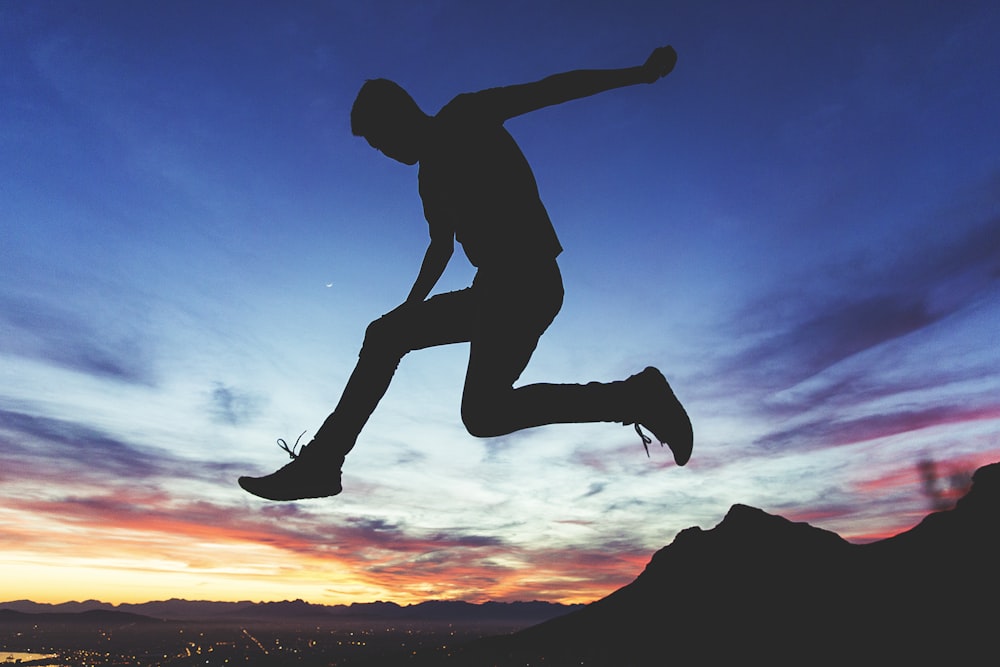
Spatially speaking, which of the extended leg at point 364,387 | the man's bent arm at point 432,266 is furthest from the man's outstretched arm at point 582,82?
the extended leg at point 364,387

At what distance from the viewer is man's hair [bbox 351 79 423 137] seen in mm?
3545

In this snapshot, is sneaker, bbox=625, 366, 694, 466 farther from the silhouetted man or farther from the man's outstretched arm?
the man's outstretched arm

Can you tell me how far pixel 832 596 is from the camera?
13.6 meters

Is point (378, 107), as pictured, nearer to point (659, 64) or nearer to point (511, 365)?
point (659, 64)

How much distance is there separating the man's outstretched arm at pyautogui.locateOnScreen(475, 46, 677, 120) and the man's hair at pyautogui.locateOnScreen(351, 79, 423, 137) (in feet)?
2.26

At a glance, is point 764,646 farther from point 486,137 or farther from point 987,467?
point 486,137

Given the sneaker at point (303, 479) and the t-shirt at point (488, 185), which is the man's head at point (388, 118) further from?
the sneaker at point (303, 479)

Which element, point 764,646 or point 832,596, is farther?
point 832,596

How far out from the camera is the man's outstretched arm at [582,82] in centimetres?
306

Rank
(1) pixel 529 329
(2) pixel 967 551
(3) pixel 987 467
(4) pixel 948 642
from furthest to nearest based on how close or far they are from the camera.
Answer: (3) pixel 987 467, (2) pixel 967 551, (4) pixel 948 642, (1) pixel 529 329

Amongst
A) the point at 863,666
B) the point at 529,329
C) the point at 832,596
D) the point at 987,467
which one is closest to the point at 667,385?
the point at 529,329

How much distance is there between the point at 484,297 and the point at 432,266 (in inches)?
31.2

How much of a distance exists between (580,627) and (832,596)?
5777 cm

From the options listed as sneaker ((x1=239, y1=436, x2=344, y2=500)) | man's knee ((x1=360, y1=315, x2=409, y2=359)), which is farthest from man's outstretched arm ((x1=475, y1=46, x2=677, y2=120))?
sneaker ((x1=239, y1=436, x2=344, y2=500))
